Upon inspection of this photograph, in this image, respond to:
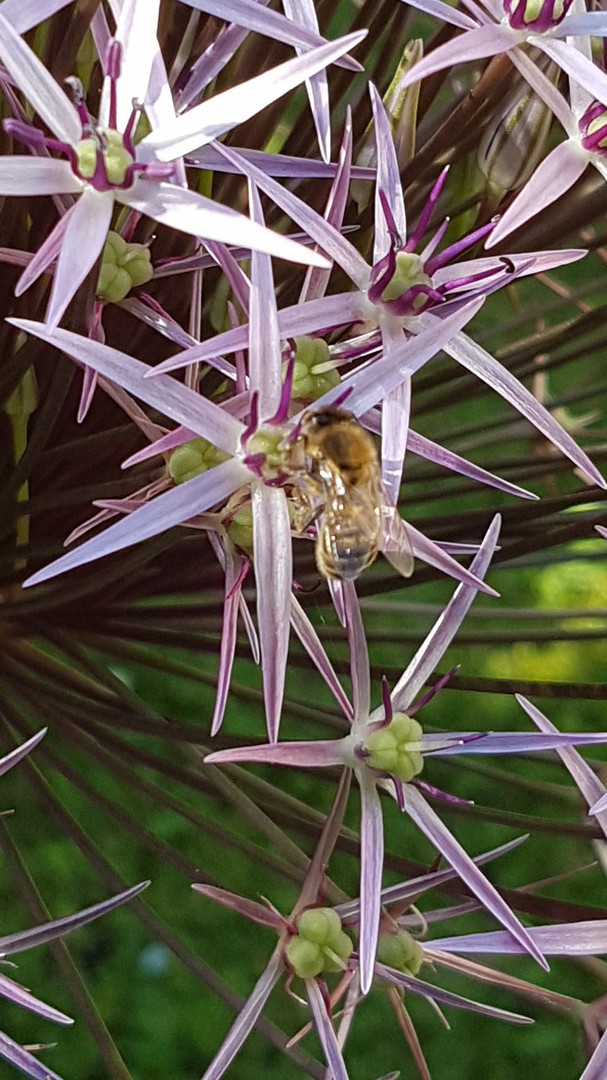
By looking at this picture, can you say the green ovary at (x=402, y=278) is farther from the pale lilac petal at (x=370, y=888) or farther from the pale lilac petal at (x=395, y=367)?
the pale lilac petal at (x=370, y=888)

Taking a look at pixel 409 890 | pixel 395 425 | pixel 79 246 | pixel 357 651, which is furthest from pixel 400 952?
pixel 79 246

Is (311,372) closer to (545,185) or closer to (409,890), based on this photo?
(545,185)

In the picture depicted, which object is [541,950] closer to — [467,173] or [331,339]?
[331,339]

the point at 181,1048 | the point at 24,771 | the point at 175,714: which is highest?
the point at 175,714

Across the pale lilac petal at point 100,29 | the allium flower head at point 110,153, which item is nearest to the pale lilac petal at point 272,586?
the allium flower head at point 110,153

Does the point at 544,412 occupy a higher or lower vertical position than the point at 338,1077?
higher

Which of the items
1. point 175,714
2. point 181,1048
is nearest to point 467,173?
point 175,714
